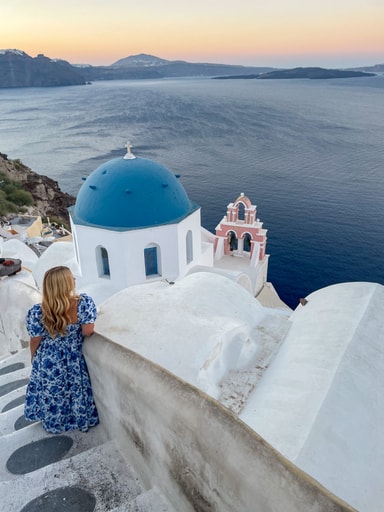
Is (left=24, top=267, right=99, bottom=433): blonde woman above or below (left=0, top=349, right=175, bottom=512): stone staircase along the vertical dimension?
above

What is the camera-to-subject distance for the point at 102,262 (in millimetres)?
12266

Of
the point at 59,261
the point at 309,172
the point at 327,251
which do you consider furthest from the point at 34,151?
the point at 59,261

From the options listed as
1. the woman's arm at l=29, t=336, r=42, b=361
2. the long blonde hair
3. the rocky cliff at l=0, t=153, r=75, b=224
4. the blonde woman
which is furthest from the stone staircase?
the rocky cliff at l=0, t=153, r=75, b=224

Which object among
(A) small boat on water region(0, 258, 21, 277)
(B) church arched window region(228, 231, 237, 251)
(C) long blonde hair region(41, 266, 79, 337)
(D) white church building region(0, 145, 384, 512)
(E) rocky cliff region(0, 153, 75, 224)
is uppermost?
(C) long blonde hair region(41, 266, 79, 337)

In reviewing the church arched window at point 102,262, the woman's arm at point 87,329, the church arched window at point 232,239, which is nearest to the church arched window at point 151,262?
the church arched window at point 102,262

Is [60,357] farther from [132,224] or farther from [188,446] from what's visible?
[132,224]

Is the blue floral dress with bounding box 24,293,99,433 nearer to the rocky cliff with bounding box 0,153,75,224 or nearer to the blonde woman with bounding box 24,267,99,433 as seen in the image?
the blonde woman with bounding box 24,267,99,433

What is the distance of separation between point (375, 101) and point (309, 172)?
248 feet

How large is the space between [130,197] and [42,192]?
33766 millimetres

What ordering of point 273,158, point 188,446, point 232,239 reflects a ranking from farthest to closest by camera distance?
point 273,158 → point 232,239 → point 188,446

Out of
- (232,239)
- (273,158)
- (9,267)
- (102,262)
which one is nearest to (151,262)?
(102,262)

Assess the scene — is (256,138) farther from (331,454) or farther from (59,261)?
(331,454)

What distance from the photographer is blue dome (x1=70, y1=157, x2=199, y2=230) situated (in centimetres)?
1131

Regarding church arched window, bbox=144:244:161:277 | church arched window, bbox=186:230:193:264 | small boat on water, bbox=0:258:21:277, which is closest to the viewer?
small boat on water, bbox=0:258:21:277
